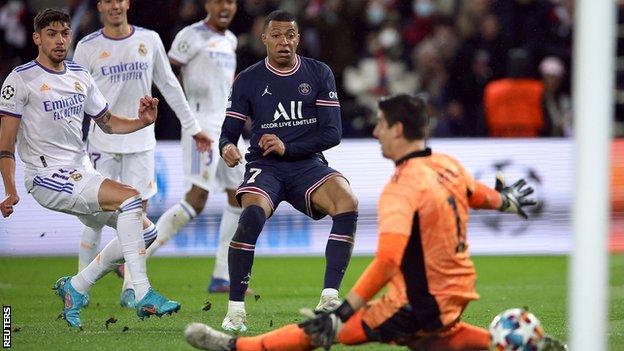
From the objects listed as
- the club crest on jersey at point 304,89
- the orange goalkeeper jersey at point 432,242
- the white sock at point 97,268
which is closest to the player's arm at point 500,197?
the orange goalkeeper jersey at point 432,242

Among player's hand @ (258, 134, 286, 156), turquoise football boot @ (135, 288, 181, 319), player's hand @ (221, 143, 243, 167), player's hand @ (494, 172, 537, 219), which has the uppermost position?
player's hand @ (258, 134, 286, 156)

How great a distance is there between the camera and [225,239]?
36.7 ft

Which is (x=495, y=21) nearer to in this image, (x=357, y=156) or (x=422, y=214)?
(x=357, y=156)

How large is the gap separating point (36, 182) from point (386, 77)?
31.9ft

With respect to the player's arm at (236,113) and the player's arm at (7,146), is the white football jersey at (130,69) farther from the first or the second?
the player's arm at (7,146)

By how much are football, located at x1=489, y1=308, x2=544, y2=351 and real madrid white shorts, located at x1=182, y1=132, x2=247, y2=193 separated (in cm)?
528

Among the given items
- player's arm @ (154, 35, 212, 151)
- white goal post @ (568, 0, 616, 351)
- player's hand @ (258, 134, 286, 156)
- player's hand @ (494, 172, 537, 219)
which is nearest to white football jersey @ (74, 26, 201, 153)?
player's arm @ (154, 35, 212, 151)

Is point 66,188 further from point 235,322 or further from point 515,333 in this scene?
point 515,333

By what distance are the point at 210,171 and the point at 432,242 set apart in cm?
545

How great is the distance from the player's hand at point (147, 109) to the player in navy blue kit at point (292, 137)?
50 centimetres

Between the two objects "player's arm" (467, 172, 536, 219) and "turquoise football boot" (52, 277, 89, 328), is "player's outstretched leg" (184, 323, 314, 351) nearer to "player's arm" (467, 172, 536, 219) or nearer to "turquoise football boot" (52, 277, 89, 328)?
"player's arm" (467, 172, 536, 219)

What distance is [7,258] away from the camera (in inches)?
544

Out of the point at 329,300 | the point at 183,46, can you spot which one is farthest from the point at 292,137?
the point at 183,46

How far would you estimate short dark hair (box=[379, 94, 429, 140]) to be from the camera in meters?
6.28
